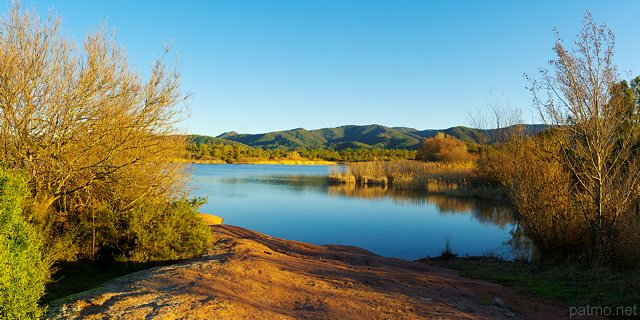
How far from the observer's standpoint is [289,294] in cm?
578

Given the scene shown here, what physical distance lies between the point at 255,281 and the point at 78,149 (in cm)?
425

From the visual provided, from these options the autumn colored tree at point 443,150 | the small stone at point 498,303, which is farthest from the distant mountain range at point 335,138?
the small stone at point 498,303

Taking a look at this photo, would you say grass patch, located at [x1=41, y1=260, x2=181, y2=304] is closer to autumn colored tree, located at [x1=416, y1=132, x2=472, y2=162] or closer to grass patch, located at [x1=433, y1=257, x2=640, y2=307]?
grass patch, located at [x1=433, y1=257, x2=640, y2=307]

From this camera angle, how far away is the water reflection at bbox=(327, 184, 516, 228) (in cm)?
1827

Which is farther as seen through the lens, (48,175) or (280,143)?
(280,143)

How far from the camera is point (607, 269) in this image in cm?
725

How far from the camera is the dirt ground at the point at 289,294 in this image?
183 inches

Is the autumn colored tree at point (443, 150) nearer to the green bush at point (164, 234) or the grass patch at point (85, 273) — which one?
the green bush at point (164, 234)

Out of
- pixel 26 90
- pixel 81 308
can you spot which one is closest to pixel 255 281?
pixel 81 308

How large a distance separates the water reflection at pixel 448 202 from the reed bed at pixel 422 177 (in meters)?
0.95

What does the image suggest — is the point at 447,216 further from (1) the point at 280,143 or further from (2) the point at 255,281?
(1) the point at 280,143

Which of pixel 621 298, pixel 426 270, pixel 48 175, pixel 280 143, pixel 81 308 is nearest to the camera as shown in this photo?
pixel 81 308

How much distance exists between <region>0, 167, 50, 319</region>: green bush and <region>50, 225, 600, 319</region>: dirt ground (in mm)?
384

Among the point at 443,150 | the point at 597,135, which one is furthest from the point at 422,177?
the point at 597,135
